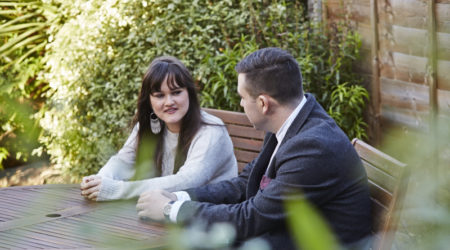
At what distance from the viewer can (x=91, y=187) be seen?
2.77 metres

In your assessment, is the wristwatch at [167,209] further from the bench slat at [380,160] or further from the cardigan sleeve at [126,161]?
the cardigan sleeve at [126,161]

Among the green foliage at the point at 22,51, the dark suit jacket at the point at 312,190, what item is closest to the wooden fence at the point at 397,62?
the dark suit jacket at the point at 312,190

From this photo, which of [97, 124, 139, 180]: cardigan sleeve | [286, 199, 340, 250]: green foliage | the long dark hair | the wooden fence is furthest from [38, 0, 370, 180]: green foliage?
[286, 199, 340, 250]: green foliage

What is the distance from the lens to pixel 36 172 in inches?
283

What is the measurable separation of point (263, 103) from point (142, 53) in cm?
367

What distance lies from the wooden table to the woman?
34 cm

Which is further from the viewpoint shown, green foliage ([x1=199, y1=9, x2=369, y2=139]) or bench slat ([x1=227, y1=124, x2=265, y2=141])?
green foliage ([x1=199, y1=9, x2=369, y2=139])

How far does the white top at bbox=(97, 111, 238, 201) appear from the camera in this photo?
2.80 meters

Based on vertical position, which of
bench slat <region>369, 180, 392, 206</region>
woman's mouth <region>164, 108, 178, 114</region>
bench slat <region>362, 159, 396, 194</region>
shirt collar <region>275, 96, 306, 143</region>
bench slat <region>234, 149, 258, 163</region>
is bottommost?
bench slat <region>234, 149, 258, 163</region>

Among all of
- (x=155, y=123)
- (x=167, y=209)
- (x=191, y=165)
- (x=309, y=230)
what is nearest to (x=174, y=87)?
(x=155, y=123)

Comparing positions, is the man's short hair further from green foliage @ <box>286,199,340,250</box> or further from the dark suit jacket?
green foliage @ <box>286,199,340,250</box>

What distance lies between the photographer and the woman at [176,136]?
3.04 metres

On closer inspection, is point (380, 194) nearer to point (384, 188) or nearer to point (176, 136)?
point (384, 188)

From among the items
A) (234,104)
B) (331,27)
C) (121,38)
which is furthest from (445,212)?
(121,38)
